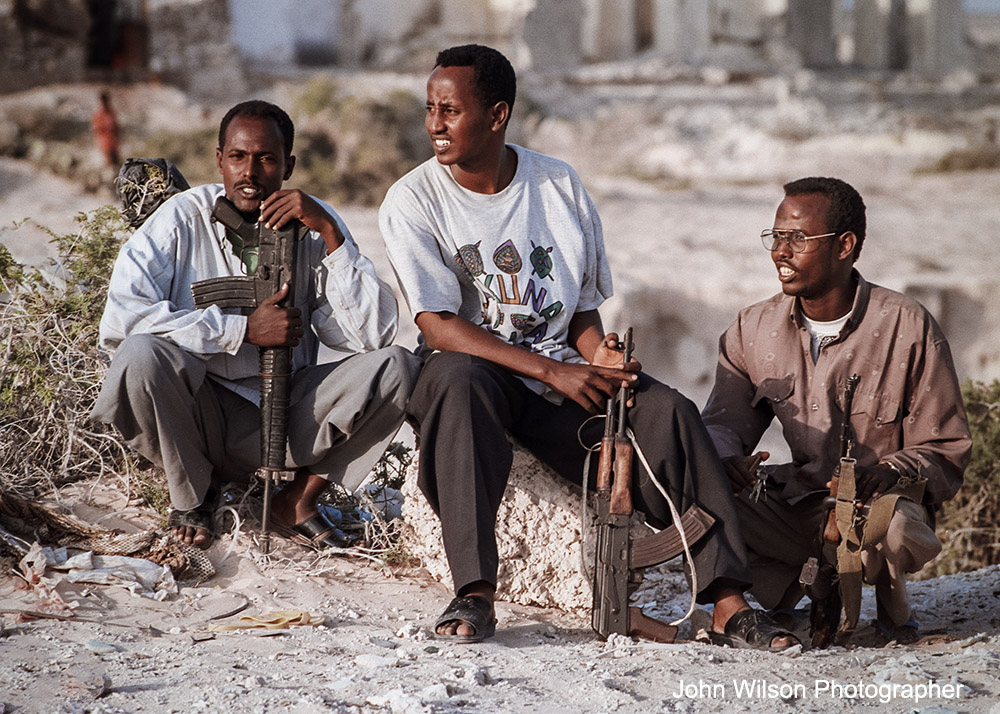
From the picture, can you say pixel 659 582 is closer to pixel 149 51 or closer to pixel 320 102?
pixel 320 102

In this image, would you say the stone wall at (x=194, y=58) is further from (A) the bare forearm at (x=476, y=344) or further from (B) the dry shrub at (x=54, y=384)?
(A) the bare forearm at (x=476, y=344)

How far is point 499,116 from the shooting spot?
3.95m

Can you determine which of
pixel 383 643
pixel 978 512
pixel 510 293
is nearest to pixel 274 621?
pixel 383 643

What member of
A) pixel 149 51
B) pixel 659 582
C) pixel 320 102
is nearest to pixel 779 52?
pixel 320 102

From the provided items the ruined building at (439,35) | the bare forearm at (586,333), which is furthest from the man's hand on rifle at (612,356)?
the ruined building at (439,35)

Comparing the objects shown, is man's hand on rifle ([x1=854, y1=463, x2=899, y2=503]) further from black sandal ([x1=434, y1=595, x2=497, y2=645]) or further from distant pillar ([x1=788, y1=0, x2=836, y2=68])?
distant pillar ([x1=788, y1=0, x2=836, y2=68])

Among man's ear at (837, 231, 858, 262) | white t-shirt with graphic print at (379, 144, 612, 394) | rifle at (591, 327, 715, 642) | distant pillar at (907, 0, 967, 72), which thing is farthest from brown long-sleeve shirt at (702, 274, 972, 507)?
distant pillar at (907, 0, 967, 72)

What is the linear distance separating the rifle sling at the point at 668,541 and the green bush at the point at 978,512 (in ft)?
10.4

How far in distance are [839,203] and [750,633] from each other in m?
1.55

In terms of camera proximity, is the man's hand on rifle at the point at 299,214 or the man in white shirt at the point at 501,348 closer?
the man in white shirt at the point at 501,348

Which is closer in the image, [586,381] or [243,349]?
[586,381]

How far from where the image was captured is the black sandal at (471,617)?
3227 millimetres

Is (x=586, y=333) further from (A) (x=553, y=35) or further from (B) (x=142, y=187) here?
(A) (x=553, y=35)

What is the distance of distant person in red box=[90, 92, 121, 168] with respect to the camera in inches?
583
